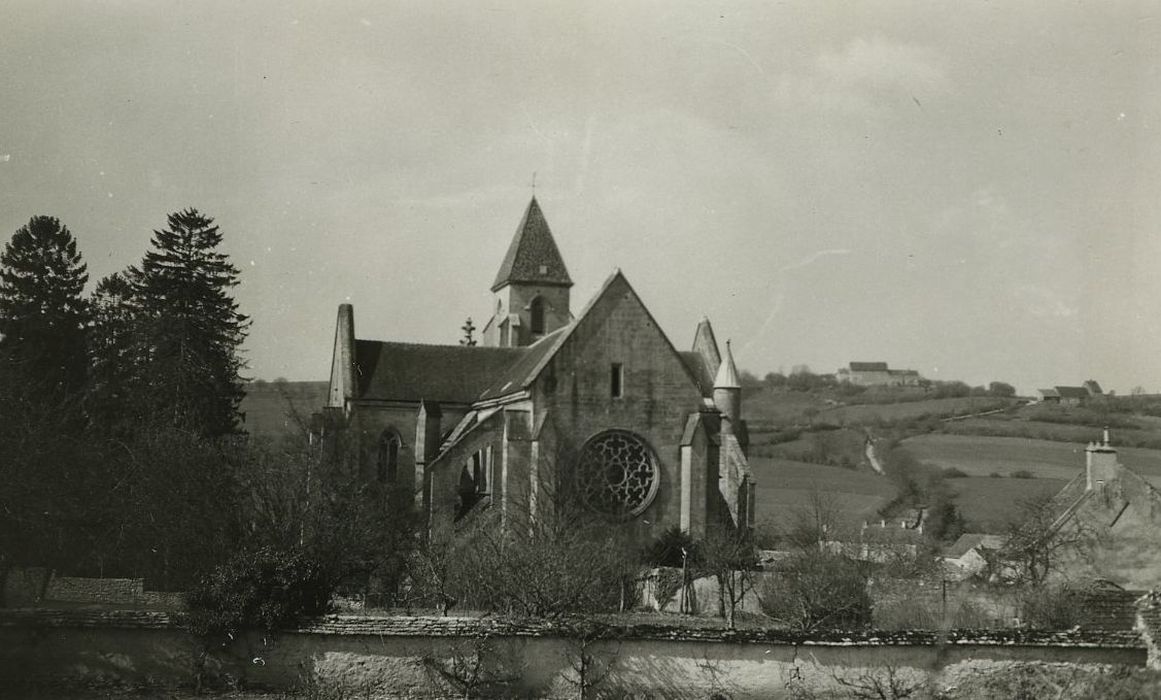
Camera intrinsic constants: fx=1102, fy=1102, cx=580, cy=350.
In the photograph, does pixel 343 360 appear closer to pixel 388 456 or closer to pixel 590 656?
pixel 388 456

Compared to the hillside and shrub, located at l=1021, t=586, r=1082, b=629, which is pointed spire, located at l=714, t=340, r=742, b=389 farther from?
shrub, located at l=1021, t=586, r=1082, b=629

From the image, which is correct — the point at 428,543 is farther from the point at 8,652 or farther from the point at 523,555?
the point at 8,652

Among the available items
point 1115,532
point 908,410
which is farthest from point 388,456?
point 908,410

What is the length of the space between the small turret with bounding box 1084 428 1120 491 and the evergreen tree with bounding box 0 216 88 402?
3805cm

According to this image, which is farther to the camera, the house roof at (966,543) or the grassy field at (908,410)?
the grassy field at (908,410)

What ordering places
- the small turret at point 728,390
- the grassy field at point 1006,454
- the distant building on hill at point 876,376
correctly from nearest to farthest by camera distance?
the small turret at point 728,390
the grassy field at point 1006,454
the distant building on hill at point 876,376

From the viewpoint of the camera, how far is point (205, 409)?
46875 mm

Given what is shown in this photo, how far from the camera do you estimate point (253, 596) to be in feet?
64.6

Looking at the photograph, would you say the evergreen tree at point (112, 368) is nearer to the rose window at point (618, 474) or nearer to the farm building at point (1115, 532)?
the rose window at point (618, 474)

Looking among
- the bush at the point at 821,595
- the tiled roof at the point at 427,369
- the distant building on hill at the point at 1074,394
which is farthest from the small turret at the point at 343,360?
the distant building on hill at the point at 1074,394

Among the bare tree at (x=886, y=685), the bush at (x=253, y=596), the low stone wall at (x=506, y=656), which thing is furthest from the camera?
the bush at (x=253, y=596)

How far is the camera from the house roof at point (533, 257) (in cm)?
5922

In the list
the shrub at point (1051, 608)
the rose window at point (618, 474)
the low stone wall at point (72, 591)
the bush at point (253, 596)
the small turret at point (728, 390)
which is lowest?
the low stone wall at point (72, 591)

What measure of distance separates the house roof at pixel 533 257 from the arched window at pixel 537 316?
1081mm
